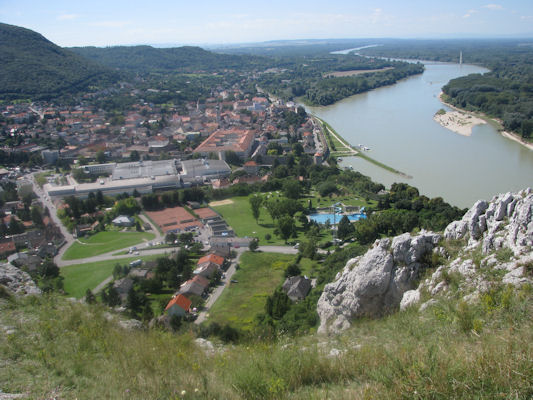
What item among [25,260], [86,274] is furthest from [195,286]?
[25,260]

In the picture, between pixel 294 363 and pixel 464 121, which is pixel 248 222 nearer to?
pixel 294 363

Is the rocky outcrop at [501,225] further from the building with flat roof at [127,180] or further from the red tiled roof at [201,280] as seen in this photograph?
the building with flat roof at [127,180]

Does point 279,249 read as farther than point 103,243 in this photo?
No

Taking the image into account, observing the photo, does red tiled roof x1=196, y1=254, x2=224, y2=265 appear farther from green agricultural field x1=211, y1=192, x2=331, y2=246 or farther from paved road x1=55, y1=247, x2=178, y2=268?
green agricultural field x1=211, y1=192, x2=331, y2=246

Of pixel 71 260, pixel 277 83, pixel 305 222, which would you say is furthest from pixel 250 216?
pixel 277 83

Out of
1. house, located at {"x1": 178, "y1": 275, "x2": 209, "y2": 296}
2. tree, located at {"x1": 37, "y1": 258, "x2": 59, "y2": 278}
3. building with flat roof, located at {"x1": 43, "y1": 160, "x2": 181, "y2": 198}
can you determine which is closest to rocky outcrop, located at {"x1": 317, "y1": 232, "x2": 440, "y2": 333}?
house, located at {"x1": 178, "y1": 275, "x2": 209, "y2": 296}

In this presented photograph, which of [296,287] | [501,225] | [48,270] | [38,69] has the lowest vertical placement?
[296,287]

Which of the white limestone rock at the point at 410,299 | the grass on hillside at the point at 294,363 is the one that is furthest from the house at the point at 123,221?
the white limestone rock at the point at 410,299
